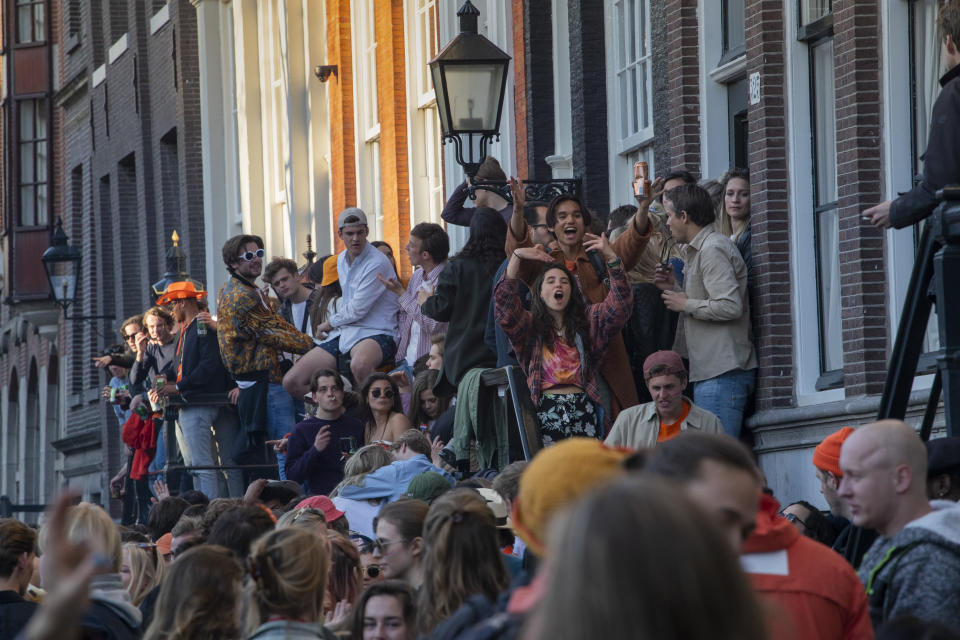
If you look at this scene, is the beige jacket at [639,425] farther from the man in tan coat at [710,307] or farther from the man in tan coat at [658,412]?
the man in tan coat at [710,307]

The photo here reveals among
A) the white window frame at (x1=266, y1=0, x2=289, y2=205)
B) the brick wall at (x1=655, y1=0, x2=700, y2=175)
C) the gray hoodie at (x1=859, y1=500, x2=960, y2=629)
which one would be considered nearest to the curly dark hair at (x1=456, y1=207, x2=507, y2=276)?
the brick wall at (x1=655, y1=0, x2=700, y2=175)

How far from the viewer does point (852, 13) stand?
32.1 ft

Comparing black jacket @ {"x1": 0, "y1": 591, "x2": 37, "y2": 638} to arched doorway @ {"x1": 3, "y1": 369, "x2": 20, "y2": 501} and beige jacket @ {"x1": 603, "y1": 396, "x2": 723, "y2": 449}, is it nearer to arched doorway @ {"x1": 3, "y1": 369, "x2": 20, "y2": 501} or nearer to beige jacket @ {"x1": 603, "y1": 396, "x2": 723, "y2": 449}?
beige jacket @ {"x1": 603, "y1": 396, "x2": 723, "y2": 449}

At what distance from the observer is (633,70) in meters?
13.9

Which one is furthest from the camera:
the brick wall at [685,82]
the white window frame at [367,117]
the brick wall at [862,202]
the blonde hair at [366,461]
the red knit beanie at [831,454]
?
the white window frame at [367,117]

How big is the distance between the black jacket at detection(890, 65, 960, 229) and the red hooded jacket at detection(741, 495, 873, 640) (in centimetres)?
249

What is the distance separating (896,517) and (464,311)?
617cm

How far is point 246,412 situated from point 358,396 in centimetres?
181

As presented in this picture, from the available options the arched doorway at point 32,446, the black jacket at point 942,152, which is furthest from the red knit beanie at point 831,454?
the arched doorway at point 32,446

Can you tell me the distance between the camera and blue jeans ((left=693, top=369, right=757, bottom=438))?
10352 millimetres

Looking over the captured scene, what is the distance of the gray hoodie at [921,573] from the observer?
409 cm

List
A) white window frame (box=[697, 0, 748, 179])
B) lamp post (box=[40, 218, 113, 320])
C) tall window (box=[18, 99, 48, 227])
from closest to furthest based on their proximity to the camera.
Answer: white window frame (box=[697, 0, 748, 179])
lamp post (box=[40, 218, 113, 320])
tall window (box=[18, 99, 48, 227])

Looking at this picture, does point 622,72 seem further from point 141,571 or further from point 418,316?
point 141,571

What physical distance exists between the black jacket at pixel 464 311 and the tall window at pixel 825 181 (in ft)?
6.37
